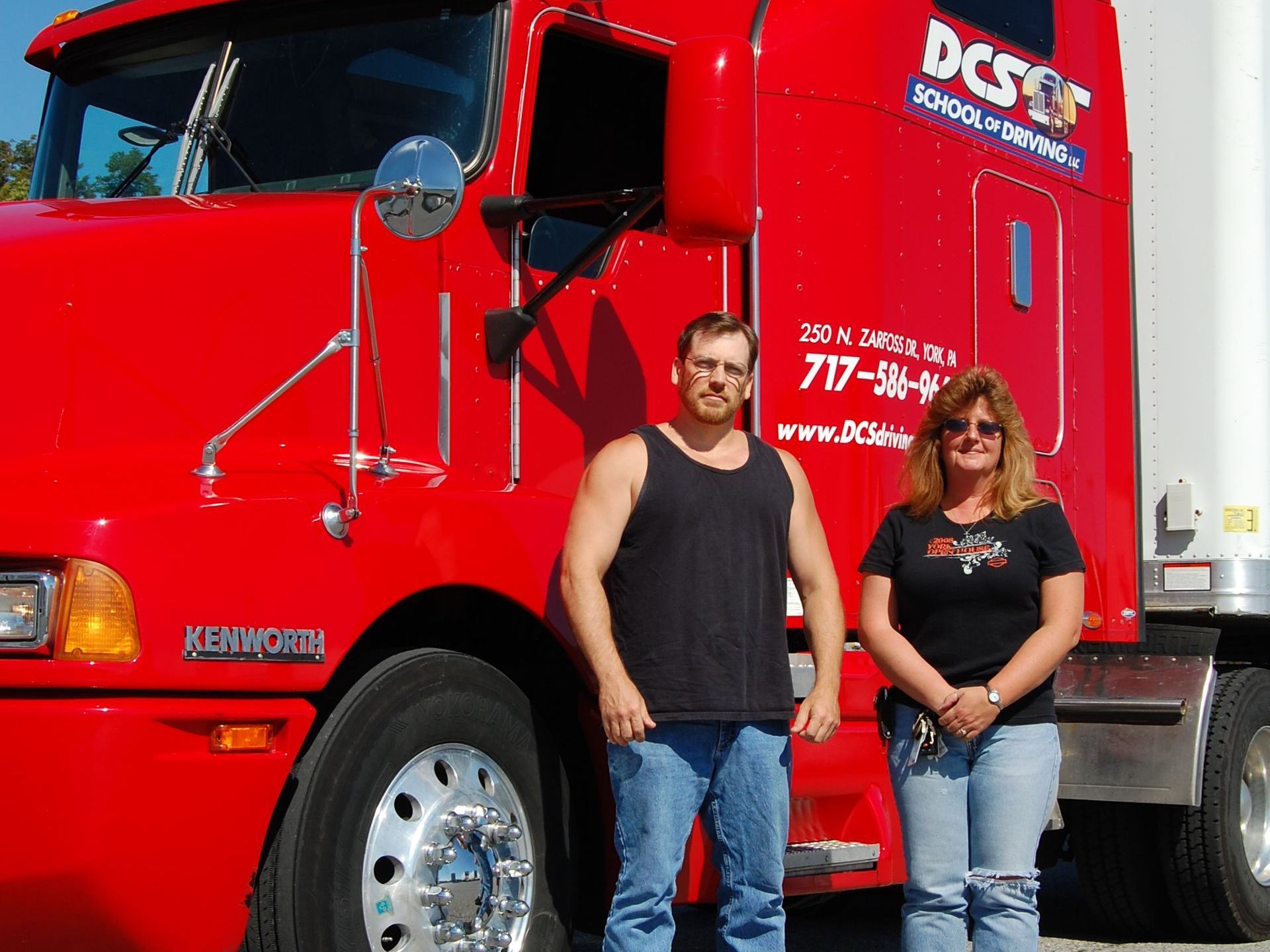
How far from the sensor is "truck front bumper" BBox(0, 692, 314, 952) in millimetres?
3264

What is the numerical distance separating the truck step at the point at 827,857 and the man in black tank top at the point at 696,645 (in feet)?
2.21

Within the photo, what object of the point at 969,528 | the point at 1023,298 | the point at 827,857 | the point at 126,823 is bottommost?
the point at 827,857

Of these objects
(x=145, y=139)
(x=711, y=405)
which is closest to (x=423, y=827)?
(x=711, y=405)

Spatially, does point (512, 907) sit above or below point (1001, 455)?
below

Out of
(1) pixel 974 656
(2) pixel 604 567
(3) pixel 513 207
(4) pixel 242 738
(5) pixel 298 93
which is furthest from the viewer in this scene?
(5) pixel 298 93

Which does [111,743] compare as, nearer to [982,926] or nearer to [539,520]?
[539,520]

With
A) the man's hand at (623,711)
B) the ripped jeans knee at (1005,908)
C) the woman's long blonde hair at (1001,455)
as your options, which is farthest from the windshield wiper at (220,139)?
the ripped jeans knee at (1005,908)

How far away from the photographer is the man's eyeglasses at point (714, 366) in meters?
4.17

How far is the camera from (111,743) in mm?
3307

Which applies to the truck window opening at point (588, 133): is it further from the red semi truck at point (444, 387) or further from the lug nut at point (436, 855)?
the lug nut at point (436, 855)

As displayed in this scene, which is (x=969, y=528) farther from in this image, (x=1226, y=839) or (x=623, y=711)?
(x=1226, y=839)

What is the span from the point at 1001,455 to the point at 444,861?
1.76m

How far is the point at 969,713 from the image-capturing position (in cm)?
414

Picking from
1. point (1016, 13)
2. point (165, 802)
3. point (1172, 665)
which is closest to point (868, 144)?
point (1016, 13)
